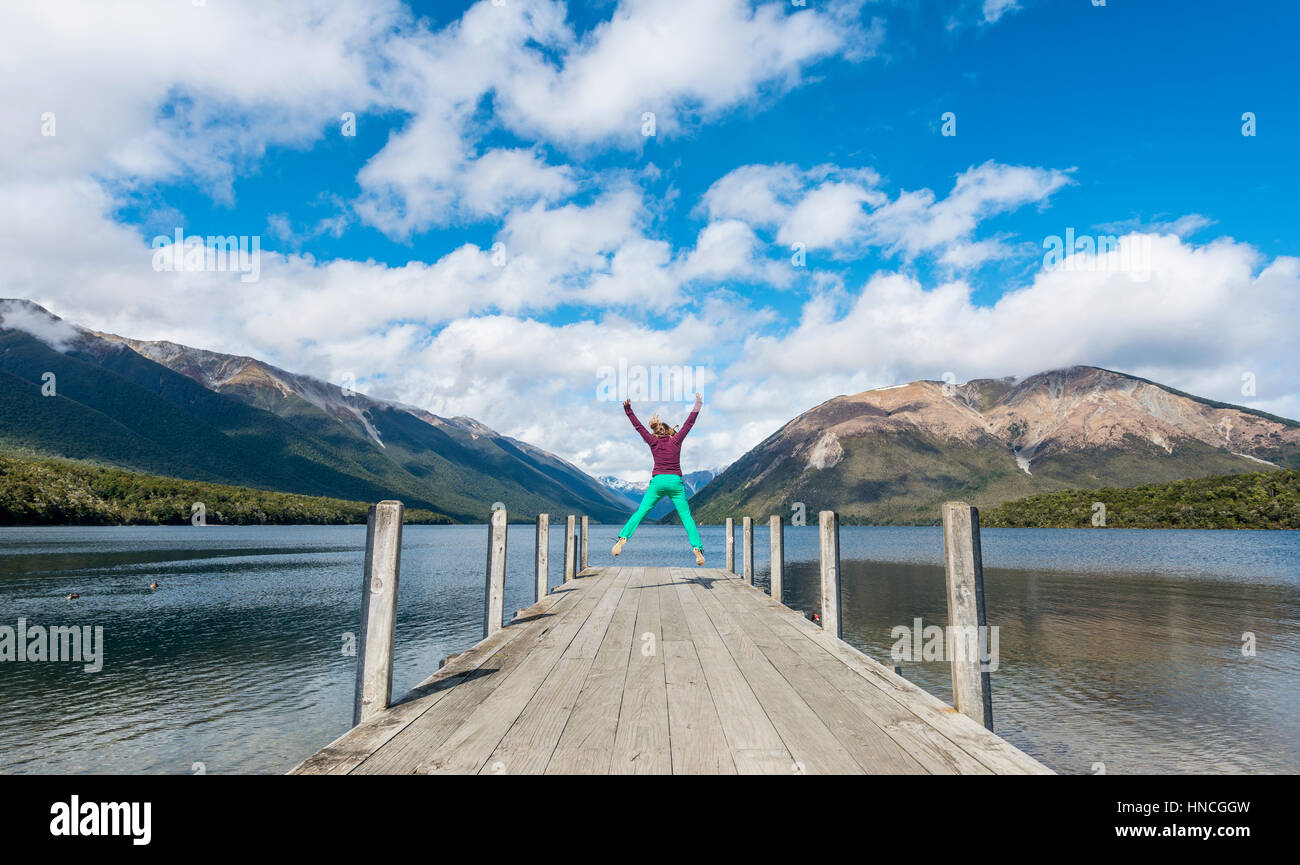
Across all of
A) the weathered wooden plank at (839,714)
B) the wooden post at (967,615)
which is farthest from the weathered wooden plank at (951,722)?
the weathered wooden plank at (839,714)

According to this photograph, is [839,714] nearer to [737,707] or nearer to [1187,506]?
[737,707]

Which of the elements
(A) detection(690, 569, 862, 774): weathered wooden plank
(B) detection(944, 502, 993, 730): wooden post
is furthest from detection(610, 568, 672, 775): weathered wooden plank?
(B) detection(944, 502, 993, 730): wooden post

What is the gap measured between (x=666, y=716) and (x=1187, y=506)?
505 feet

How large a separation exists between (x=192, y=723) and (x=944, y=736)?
16.2 m

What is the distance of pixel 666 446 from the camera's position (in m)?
12.6

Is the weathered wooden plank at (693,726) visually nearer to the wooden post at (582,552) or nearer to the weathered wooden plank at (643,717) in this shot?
the weathered wooden plank at (643,717)

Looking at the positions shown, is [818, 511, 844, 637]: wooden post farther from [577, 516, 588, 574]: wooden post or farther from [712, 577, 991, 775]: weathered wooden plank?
[577, 516, 588, 574]: wooden post

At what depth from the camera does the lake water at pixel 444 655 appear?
12.8 m

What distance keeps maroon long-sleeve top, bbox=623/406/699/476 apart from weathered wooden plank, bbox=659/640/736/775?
590cm

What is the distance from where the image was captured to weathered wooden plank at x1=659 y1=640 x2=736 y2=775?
390 centimetres

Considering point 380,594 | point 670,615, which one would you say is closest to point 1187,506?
point 670,615
